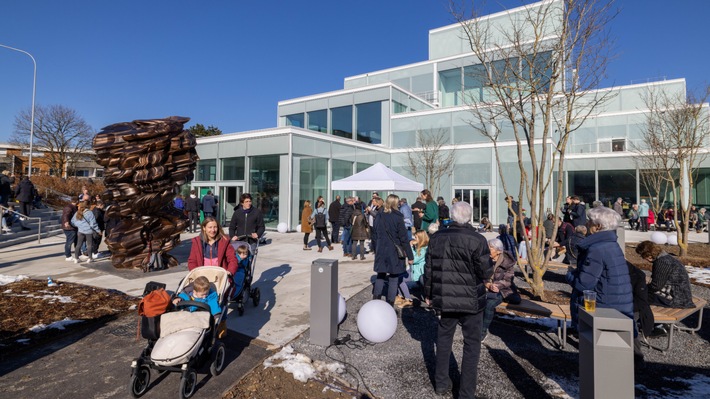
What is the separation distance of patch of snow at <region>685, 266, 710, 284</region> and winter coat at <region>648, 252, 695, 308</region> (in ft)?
14.8

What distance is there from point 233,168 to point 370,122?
464 inches

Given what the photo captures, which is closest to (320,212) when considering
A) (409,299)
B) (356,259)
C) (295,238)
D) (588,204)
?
(356,259)

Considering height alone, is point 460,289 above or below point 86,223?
below

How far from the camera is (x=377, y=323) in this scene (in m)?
4.87

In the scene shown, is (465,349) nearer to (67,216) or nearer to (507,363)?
(507,363)

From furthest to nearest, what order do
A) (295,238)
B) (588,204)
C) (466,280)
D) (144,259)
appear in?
(588,204) < (295,238) < (144,259) < (466,280)

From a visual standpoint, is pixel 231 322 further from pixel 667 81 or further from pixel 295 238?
pixel 667 81

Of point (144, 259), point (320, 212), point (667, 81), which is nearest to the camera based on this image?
point (144, 259)

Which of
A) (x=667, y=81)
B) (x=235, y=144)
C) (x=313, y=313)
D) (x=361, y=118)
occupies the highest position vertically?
(x=667, y=81)

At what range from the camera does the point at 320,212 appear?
1277cm

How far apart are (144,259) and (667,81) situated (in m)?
40.5

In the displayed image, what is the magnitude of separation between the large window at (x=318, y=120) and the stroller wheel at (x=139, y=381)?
28916 mm

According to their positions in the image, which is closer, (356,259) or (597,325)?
(597,325)

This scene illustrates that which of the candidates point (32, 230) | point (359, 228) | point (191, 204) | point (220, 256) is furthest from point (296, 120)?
point (220, 256)
